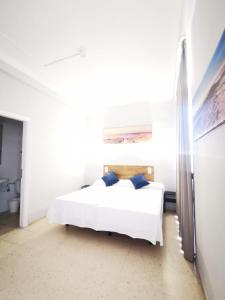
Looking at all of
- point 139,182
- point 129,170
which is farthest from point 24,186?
point 129,170

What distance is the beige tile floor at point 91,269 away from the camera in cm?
154

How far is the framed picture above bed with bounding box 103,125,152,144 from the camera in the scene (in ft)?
14.4

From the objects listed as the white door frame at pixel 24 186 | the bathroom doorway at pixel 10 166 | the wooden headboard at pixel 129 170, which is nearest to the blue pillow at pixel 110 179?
the wooden headboard at pixel 129 170

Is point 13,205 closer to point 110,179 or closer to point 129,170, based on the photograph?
point 110,179

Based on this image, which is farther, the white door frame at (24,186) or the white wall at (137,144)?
the white wall at (137,144)

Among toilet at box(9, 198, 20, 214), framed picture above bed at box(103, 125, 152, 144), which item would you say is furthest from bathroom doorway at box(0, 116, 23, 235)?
framed picture above bed at box(103, 125, 152, 144)

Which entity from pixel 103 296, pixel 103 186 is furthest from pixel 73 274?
pixel 103 186

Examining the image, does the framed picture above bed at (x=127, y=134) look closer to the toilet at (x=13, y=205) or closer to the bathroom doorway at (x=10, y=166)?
the bathroom doorway at (x=10, y=166)

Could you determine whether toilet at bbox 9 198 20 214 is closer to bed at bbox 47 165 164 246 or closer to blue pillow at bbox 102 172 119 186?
bed at bbox 47 165 164 246

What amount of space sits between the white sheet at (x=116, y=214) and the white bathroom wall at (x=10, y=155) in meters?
1.85

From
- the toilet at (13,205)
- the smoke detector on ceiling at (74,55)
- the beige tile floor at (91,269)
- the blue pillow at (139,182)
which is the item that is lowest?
the beige tile floor at (91,269)

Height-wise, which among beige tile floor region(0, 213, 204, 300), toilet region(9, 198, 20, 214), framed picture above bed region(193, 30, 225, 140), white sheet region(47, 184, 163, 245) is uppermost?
framed picture above bed region(193, 30, 225, 140)

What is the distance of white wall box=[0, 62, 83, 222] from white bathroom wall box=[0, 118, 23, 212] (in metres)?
0.99

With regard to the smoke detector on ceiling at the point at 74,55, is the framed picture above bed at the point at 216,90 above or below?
below
